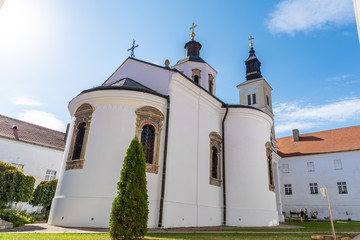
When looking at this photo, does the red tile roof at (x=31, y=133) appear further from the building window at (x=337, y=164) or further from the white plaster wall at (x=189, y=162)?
the building window at (x=337, y=164)

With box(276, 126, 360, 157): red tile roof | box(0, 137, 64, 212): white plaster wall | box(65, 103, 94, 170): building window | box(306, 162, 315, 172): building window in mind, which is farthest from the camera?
box(306, 162, 315, 172): building window

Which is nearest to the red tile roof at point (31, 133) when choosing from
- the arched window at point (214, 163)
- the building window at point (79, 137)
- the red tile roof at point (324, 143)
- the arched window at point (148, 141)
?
the building window at point (79, 137)

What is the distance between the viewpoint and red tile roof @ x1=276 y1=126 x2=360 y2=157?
30281 mm

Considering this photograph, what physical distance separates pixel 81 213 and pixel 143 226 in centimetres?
459

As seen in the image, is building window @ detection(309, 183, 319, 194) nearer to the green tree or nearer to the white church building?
the white church building

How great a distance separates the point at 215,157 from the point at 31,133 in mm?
17328

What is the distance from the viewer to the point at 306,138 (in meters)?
35.5

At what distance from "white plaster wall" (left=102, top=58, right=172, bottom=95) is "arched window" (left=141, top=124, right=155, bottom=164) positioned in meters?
2.26

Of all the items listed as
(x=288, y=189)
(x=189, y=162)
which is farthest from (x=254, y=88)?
(x=189, y=162)

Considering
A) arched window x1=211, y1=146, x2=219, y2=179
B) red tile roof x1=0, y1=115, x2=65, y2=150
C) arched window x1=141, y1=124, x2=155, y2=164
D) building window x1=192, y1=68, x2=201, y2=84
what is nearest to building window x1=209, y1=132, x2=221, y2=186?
arched window x1=211, y1=146, x2=219, y2=179

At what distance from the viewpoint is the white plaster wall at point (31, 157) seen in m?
20.1

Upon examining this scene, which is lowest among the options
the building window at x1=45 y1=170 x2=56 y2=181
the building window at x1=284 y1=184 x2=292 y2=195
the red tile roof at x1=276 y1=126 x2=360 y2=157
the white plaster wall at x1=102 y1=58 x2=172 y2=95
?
the building window at x1=45 y1=170 x2=56 y2=181

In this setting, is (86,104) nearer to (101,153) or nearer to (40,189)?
(101,153)

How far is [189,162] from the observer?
13664 millimetres
